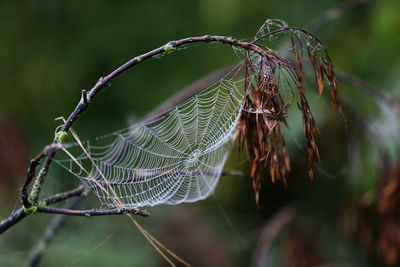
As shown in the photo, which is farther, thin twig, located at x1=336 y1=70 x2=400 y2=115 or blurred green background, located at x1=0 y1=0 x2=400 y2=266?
blurred green background, located at x1=0 y1=0 x2=400 y2=266

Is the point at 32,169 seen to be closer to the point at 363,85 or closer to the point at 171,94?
the point at 363,85

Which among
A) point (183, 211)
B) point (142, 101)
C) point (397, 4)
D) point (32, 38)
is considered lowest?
point (183, 211)

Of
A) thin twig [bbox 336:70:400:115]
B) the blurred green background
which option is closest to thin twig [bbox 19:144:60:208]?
thin twig [bbox 336:70:400:115]

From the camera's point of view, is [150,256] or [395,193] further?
[150,256]

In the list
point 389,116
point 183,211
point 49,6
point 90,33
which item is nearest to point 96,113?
point 90,33

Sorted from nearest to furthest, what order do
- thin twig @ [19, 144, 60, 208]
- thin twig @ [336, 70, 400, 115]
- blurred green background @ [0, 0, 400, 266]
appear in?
1. thin twig @ [19, 144, 60, 208]
2. thin twig @ [336, 70, 400, 115]
3. blurred green background @ [0, 0, 400, 266]

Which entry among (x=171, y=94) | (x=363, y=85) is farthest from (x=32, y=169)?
(x=171, y=94)

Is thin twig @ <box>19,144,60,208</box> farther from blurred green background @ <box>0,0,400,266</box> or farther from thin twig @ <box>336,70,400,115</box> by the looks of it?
blurred green background @ <box>0,0,400,266</box>

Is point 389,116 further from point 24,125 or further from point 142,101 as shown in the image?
point 24,125
